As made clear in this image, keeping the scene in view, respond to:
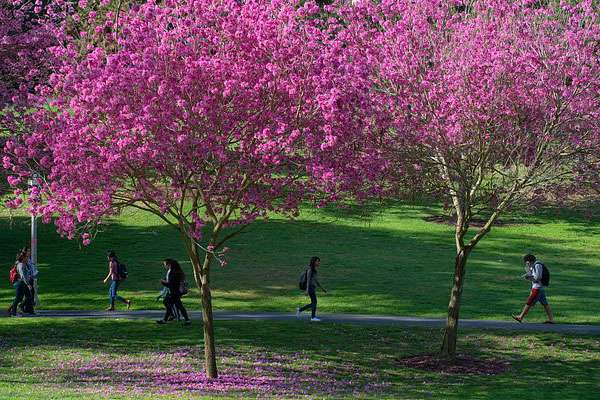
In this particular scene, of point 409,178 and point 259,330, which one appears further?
point 259,330

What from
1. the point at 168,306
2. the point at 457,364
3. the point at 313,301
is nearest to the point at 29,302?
the point at 168,306

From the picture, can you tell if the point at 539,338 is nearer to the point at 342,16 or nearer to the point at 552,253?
the point at 342,16

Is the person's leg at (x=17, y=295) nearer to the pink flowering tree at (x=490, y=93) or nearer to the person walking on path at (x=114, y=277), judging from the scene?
the person walking on path at (x=114, y=277)

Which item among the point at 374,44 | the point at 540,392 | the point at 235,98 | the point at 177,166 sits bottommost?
the point at 540,392

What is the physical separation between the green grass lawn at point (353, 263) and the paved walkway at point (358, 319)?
1173 mm

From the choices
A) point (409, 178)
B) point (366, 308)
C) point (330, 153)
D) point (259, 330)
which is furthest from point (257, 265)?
point (330, 153)

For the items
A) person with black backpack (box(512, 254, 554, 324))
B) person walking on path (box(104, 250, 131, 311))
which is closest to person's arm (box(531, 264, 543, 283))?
person with black backpack (box(512, 254, 554, 324))

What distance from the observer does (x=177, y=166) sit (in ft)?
54.2

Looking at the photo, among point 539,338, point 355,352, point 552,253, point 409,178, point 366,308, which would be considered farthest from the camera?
point 552,253

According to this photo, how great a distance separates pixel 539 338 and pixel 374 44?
895 centimetres

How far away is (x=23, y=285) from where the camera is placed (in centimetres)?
2600

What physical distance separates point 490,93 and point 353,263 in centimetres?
2043

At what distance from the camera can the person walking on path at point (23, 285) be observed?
2584cm

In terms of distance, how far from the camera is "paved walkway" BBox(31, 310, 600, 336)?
2562 cm
